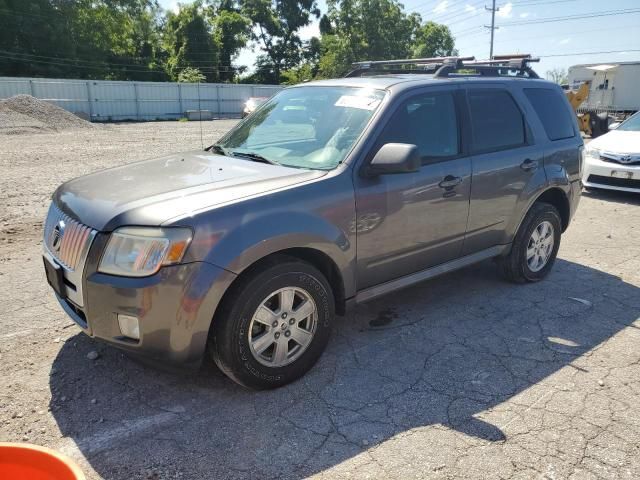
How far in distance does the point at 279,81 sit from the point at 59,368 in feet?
189

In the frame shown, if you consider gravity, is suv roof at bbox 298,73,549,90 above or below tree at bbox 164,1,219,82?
below

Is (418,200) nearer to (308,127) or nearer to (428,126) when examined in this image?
(428,126)

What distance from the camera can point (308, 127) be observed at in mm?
4039

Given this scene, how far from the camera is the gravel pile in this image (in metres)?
21.2

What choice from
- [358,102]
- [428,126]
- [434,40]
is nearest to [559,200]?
[428,126]

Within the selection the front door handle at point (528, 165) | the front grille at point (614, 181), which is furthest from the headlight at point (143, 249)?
the front grille at point (614, 181)

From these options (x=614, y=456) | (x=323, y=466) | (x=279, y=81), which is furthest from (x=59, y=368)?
(x=279, y=81)

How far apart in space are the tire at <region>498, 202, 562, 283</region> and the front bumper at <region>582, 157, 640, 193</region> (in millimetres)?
4121

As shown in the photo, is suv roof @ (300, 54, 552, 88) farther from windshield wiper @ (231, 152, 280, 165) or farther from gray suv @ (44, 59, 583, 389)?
windshield wiper @ (231, 152, 280, 165)

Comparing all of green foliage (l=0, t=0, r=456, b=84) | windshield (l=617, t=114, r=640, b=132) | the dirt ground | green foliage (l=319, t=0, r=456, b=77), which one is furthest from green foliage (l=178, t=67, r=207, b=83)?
the dirt ground

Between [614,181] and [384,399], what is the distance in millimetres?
7791

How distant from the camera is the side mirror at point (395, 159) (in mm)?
3422

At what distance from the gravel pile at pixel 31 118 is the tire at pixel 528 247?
20510 millimetres

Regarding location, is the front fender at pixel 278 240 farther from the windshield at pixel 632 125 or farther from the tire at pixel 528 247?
the windshield at pixel 632 125
